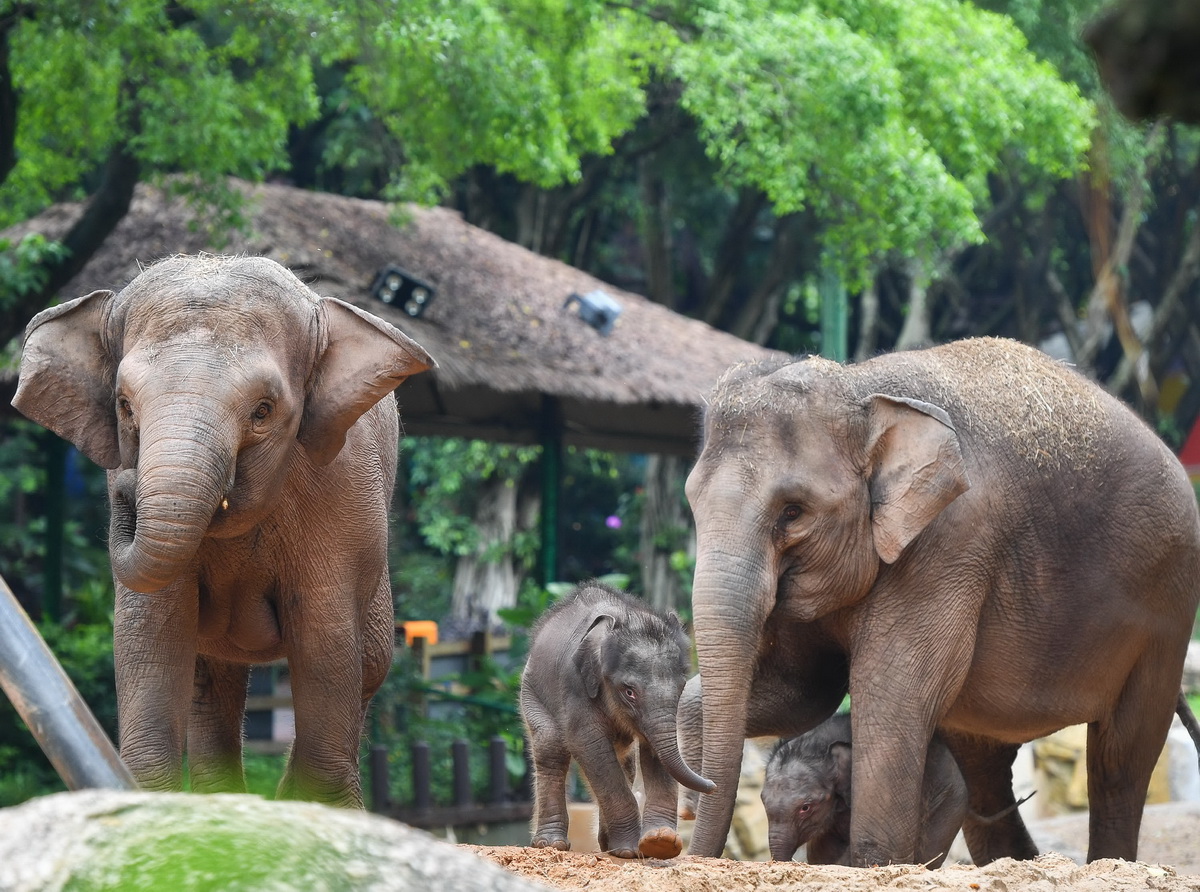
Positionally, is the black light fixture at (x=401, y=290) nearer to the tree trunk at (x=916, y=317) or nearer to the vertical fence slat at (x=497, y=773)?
the vertical fence slat at (x=497, y=773)

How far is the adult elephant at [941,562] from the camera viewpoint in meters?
→ 5.72

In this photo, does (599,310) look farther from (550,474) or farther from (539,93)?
(539,93)

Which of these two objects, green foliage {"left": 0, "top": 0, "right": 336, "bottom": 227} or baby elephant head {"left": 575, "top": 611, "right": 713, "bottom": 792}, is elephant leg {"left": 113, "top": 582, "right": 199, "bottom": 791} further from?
green foliage {"left": 0, "top": 0, "right": 336, "bottom": 227}

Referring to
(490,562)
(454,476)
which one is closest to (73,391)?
(454,476)

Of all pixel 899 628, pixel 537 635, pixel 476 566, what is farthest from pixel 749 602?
pixel 476 566

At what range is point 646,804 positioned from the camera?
6.04m

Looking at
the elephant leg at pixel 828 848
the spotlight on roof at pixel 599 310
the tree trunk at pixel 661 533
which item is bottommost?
the elephant leg at pixel 828 848

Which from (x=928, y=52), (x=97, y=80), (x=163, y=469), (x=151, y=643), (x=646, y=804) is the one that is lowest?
(x=646, y=804)

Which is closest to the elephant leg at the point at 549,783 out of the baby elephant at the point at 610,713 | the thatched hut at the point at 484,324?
the baby elephant at the point at 610,713

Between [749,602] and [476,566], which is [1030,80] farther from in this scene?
[476,566]

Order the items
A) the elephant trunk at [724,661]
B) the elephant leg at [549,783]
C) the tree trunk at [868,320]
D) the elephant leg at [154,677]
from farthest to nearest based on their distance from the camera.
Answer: the tree trunk at [868,320], the elephant leg at [549,783], the elephant trunk at [724,661], the elephant leg at [154,677]

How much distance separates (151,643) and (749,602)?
81.1 inches

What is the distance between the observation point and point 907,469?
5777 mm

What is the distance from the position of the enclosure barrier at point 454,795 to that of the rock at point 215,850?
29.7 feet
